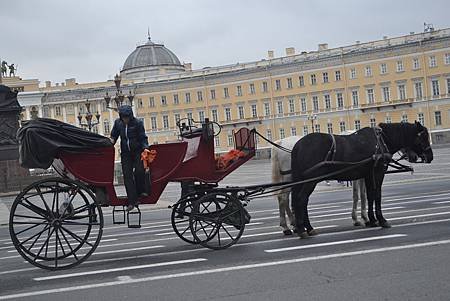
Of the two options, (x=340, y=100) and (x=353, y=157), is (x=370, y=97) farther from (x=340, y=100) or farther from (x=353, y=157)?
(x=353, y=157)

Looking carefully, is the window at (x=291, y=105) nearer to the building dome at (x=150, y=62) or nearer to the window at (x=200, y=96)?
the window at (x=200, y=96)

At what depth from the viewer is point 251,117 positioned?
92875mm

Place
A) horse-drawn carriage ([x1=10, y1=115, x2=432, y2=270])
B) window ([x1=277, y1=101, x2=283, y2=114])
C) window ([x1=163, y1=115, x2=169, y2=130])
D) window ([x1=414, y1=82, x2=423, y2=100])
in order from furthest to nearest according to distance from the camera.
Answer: window ([x1=163, y1=115, x2=169, y2=130]) < window ([x1=277, y1=101, x2=283, y2=114]) < window ([x1=414, y1=82, x2=423, y2=100]) < horse-drawn carriage ([x1=10, y1=115, x2=432, y2=270])

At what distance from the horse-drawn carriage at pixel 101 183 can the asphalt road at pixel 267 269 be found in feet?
1.37

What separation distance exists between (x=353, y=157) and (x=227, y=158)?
2075mm

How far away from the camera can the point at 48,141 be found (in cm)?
918

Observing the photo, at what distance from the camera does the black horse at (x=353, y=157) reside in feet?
35.0

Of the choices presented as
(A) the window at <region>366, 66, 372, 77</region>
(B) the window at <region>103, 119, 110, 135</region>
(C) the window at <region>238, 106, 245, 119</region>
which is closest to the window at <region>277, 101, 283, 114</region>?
(C) the window at <region>238, 106, 245, 119</region>

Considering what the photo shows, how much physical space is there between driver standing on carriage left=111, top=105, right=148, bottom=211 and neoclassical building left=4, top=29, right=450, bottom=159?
71.5m

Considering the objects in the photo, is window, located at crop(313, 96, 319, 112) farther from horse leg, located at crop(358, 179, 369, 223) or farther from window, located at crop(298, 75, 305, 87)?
horse leg, located at crop(358, 179, 369, 223)

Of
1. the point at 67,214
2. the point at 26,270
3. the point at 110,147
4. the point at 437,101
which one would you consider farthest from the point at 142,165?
the point at 437,101

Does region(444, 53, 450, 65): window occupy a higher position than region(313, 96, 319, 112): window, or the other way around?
region(444, 53, 450, 65): window

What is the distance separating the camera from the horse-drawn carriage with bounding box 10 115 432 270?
30.2 feet

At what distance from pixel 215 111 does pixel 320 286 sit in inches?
3455
